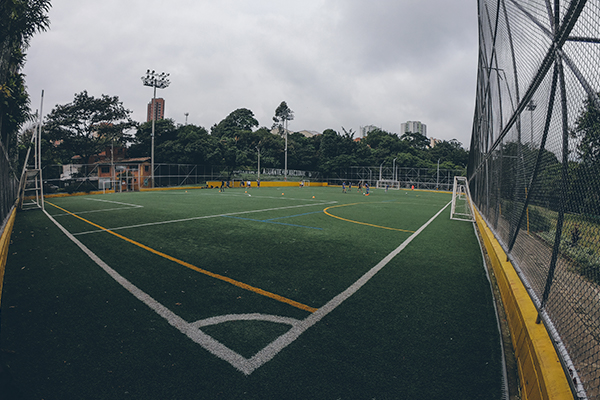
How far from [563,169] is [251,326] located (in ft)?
10.6

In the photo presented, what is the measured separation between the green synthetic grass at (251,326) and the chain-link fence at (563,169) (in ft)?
2.27

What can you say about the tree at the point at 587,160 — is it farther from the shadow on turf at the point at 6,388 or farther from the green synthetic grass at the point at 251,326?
the shadow on turf at the point at 6,388

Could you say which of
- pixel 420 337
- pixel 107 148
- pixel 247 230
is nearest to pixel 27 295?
pixel 420 337

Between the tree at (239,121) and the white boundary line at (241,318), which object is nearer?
the white boundary line at (241,318)

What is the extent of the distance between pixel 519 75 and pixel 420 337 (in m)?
3.75

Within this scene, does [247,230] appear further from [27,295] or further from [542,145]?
[542,145]

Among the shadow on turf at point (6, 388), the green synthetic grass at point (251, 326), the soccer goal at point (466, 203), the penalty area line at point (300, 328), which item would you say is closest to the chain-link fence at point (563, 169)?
the green synthetic grass at point (251, 326)

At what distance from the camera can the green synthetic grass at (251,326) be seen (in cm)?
254

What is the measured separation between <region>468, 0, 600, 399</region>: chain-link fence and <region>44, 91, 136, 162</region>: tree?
44.3 meters

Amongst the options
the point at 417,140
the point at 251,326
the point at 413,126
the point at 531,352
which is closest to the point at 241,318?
the point at 251,326

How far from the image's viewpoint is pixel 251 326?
351cm

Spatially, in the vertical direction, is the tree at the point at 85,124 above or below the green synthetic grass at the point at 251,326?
above

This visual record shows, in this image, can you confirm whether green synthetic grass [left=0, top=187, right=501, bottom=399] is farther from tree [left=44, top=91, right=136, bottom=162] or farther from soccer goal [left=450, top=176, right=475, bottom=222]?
tree [left=44, top=91, right=136, bottom=162]

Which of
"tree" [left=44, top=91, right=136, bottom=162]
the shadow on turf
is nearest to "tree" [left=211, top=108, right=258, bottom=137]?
"tree" [left=44, top=91, right=136, bottom=162]
